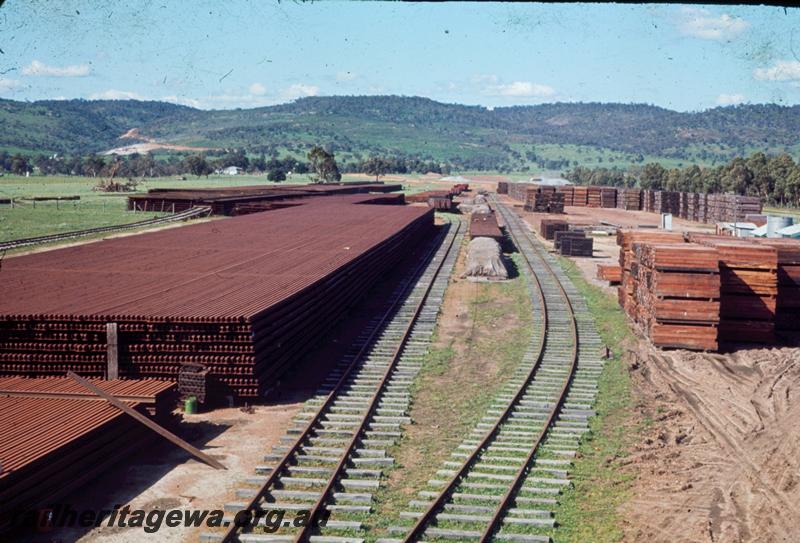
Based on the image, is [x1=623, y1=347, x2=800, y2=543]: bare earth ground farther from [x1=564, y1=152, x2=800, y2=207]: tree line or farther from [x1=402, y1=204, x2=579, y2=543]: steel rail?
[x1=564, y1=152, x2=800, y2=207]: tree line

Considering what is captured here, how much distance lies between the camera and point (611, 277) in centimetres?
3105

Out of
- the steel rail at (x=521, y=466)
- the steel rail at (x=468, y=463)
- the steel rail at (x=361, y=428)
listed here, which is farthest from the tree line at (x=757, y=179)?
the steel rail at (x=468, y=463)

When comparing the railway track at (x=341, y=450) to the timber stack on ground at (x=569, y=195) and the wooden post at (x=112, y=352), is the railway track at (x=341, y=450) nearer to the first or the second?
the wooden post at (x=112, y=352)

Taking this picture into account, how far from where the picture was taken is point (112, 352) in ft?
47.8

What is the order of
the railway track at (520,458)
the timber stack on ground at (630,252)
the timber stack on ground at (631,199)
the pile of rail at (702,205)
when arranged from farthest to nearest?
the timber stack on ground at (631,199) → the pile of rail at (702,205) → the timber stack on ground at (630,252) → the railway track at (520,458)

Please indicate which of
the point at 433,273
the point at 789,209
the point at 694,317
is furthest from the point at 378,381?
the point at 789,209

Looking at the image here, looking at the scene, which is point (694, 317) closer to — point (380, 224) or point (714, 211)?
point (380, 224)

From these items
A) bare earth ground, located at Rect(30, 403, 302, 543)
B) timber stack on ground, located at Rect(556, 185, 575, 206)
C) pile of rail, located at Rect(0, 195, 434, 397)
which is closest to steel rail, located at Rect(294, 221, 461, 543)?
bare earth ground, located at Rect(30, 403, 302, 543)

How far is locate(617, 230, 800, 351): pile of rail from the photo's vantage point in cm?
1988

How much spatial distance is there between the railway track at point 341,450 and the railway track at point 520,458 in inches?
37.4

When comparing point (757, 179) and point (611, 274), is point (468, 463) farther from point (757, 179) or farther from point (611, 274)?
point (757, 179)

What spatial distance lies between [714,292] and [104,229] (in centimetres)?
4102

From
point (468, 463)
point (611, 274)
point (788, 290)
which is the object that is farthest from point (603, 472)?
point (611, 274)

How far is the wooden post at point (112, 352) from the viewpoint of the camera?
570 inches
